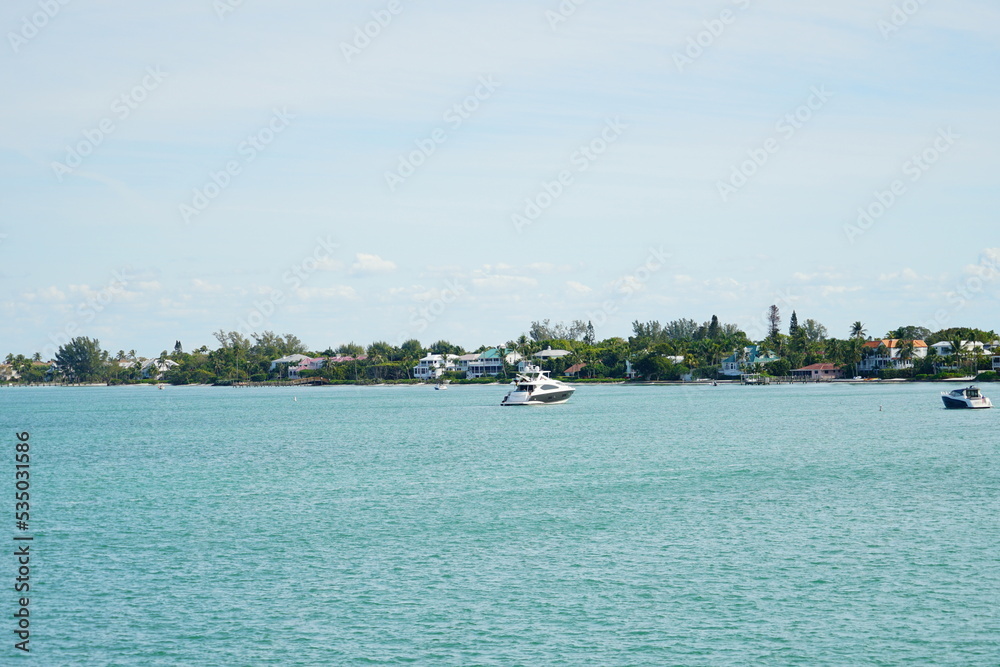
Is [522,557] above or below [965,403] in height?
below

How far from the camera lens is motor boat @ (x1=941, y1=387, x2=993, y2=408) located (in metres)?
109

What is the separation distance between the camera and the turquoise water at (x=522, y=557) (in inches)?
961

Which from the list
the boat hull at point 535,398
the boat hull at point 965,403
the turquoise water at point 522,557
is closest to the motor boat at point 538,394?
the boat hull at point 535,398

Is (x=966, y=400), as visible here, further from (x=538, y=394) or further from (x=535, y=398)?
(x=535, y=398)

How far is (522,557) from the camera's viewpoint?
3331 cm

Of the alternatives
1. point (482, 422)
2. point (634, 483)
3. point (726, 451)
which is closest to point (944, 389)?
point (482, 422)

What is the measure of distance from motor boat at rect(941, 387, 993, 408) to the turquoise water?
1814 inches

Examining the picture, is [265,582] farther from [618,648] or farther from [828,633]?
Result: [828,633]

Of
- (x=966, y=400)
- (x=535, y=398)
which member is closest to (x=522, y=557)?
(x=966, y=400)

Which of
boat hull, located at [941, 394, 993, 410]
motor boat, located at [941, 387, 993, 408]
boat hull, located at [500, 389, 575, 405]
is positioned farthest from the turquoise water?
boat hull, located at [500, 389, 575, 405]

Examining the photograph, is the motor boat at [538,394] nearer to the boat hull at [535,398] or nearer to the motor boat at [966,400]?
the boat hull at [535,398]

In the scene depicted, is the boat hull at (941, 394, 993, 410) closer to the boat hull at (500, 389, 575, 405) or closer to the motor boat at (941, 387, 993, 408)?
the motor boat at (941, 387, 993, 408)

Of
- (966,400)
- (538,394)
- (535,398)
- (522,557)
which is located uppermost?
(538,394)

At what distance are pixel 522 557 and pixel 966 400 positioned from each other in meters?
91.1
